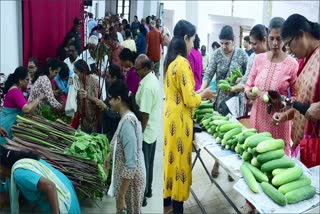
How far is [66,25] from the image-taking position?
1.13 meters

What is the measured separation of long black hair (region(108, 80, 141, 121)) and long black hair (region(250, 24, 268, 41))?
1.00 meters

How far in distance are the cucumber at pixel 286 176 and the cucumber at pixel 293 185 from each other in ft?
0.06

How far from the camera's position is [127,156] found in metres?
1.28

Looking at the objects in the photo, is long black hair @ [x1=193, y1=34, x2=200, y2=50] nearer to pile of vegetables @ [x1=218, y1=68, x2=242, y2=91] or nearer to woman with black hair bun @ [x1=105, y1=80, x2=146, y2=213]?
pile of vegetables @ [x1=218, y1=68, x2=242, y2=91]

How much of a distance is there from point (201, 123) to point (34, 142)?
1104 mm

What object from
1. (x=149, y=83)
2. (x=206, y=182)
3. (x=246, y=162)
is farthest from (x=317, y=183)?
(x=206, y=182)

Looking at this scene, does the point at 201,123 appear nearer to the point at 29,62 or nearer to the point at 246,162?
the point at 246,162

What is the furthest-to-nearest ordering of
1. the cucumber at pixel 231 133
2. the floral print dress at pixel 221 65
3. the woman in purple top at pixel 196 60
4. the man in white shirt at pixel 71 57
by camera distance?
the floral print dress at pixel 221 65 → the woman in purple top at pixel 196 60 → the cucumber at pixel 231 133 → the man in white shirt at pixel 71 57

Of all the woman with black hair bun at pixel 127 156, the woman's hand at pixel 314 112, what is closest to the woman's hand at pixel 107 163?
the woman with black hair bun at pixel 127 156

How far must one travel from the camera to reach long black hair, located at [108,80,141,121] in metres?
1.19

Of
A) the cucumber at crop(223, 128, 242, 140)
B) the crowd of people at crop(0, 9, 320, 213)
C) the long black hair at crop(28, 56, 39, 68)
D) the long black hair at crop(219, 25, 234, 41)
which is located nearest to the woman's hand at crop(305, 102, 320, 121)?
the crowd of people at crop(0, 9, 320, 213)

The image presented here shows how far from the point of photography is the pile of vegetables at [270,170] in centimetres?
112

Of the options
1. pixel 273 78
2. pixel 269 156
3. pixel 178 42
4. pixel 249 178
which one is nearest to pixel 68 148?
pixel 249 178

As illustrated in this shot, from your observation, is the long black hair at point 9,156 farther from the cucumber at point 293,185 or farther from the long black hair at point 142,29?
the cucumber at point 293,185
